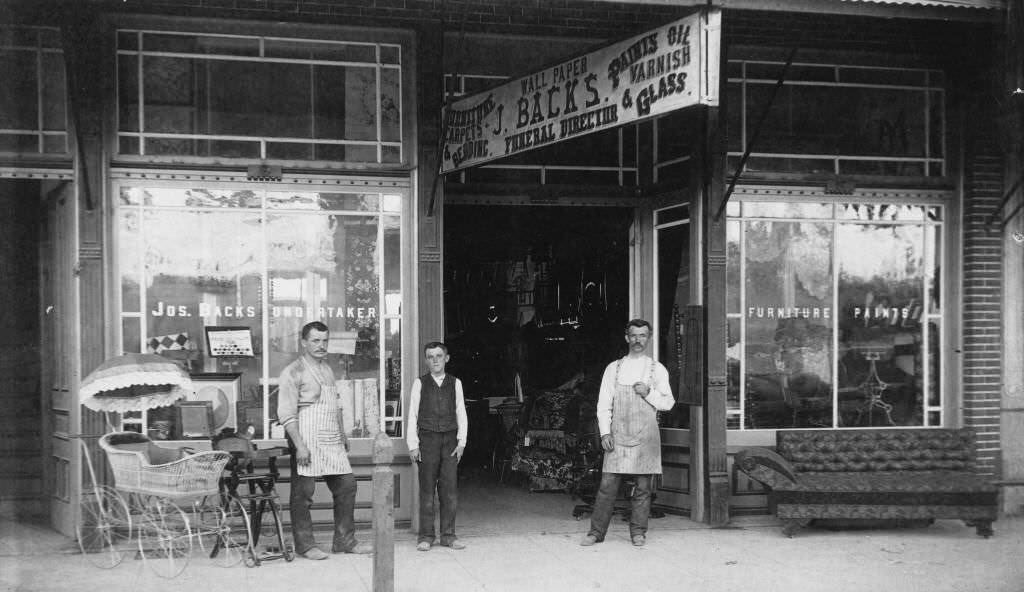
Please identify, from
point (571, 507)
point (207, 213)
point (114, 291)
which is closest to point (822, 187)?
point (571, 507)

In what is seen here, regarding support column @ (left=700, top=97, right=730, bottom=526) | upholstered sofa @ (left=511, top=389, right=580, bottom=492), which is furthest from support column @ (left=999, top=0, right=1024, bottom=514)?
upholstered sofa @ (left=511, top=389, right=580, bottom=492)

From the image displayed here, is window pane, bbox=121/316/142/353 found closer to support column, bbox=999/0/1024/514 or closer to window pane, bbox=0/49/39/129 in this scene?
window pane, bbox=0/49/39/129

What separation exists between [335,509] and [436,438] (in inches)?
41.4

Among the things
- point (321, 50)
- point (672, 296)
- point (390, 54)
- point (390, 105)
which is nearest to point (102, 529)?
point (390, 105)

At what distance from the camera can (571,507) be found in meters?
10.3

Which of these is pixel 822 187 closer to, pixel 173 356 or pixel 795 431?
pixel 795 431

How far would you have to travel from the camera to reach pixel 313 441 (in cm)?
776

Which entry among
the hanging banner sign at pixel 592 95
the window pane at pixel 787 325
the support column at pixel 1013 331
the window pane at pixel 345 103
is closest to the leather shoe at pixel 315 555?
the hanging banner sign at pixel 592 95

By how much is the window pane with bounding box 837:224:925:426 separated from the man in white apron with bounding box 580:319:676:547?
2.41 metres

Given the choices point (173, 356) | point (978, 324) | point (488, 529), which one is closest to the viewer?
point (173, 356)

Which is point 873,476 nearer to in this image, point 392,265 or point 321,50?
point 392,265

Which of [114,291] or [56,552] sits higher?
[114,291]

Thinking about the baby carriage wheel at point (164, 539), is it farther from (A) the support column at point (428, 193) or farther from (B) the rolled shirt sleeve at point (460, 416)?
(B) the rolled shirt sleeve at point (460, 416)

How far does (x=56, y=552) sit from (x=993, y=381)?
9.07 metres
